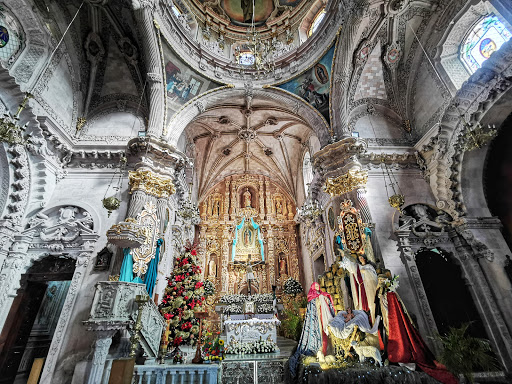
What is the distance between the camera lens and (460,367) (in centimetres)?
517

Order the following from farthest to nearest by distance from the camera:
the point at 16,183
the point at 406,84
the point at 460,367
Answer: the point at 406,84 < the point at 16,183 < the point at 460,367

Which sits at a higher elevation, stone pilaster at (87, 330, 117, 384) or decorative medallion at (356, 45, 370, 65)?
decorative medallion at (356, 45, 370, 65)

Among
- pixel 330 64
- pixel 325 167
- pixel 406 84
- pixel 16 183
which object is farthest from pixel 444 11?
pixel 16 183

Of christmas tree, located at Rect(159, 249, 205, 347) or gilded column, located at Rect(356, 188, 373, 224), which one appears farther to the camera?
gilded column, located at Rect(356, 188, 373, 224)

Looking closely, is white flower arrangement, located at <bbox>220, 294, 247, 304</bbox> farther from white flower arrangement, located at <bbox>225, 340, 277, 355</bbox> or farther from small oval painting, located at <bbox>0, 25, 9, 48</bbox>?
small oval painting, located at <bbox>0, 25, 9, 48</bbox>

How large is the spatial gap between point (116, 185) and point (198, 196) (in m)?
8.92

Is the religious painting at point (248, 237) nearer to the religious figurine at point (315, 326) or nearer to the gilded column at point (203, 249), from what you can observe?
the gilded column at point (203, 249)

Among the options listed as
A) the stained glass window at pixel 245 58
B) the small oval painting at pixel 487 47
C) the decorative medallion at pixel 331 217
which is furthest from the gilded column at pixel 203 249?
the small oval painting at pixel 487 47

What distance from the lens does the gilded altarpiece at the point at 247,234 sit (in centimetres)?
1631

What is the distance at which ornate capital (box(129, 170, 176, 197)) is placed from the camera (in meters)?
8.73

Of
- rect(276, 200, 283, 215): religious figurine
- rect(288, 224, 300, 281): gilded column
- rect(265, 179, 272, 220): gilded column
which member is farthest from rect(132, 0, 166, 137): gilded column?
rect(288, 224, 300, 281): gilded column

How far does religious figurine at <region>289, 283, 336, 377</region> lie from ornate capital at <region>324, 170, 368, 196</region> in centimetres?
410

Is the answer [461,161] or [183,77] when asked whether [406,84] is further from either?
[183,77]

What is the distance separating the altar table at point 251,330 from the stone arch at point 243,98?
7.61m
